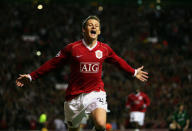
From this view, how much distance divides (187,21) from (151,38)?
3.64 m

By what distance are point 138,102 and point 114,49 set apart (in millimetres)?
6558

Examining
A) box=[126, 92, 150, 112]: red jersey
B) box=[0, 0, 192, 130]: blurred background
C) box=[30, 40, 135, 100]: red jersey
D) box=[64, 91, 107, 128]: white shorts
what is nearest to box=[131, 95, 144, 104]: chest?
box=[126, 92, 150, 112]: red jersey

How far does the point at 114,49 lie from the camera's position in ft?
67.4

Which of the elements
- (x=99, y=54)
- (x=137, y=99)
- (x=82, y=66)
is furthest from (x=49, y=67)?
(x=137, y=99)

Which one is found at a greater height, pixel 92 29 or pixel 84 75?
pixel 92 29

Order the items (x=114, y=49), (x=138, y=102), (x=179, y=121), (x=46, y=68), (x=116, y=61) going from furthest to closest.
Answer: (x=114, y=49) → (x=138, y=102) → (x=179, y=121) → (x=116, y=61) → (x=46, y=68)

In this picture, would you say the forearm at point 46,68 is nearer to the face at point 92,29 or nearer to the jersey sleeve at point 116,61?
the face at point 92,29

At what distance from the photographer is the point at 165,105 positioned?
715 inches

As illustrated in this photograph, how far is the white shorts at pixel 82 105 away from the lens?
18.7 ft

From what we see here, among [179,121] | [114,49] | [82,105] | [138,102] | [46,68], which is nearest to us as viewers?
[82,105]

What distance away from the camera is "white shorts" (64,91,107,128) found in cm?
570

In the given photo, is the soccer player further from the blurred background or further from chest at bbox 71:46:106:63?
the blurred background

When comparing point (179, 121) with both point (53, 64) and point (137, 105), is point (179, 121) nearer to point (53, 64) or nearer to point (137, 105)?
point (137, 105)

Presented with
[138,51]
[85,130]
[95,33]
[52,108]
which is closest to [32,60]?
[52,108]
